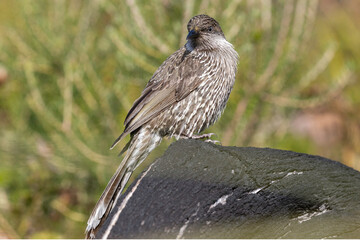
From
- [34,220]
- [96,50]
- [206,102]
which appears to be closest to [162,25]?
[96,50]

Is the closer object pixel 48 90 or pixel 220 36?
pixel 220 36

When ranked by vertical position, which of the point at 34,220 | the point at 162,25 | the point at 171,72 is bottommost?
the point at 171,72

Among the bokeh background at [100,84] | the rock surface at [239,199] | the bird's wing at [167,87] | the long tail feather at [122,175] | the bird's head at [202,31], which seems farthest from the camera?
the bokeh background at [100,84]

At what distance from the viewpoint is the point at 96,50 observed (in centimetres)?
693

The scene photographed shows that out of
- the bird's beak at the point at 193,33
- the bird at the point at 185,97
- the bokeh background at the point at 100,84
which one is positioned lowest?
the bird at the point at 185,97

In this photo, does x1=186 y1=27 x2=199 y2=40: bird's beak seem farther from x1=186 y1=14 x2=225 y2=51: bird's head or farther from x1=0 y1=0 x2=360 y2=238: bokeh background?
x1=0 y1=0 x2=360 y2=238: bokeh background

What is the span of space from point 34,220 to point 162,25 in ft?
8.92

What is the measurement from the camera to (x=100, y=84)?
6.01 metres

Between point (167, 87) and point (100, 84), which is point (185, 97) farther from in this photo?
point (100, 84)

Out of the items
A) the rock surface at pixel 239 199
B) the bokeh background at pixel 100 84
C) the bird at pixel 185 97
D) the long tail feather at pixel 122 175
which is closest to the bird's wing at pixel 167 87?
the bird at pixel 185 97

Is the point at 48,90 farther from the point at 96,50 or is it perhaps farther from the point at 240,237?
the point at 240,237

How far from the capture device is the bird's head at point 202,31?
3824mm

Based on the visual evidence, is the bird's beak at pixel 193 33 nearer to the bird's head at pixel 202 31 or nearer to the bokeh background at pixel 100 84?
the bird's head at pixel 202 31

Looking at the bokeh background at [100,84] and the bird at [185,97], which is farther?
the bokeh background at [100,84]
